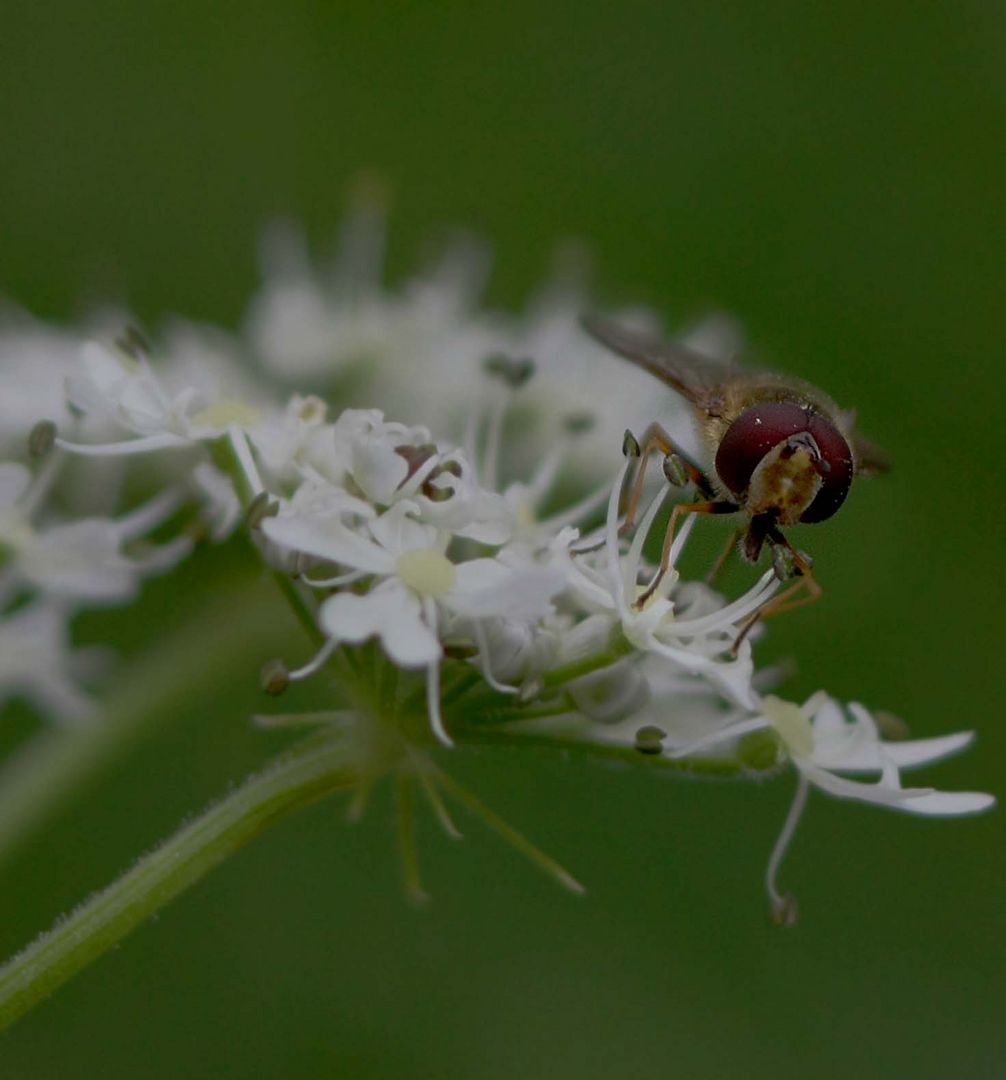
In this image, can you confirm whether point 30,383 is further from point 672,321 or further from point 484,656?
point 672,321

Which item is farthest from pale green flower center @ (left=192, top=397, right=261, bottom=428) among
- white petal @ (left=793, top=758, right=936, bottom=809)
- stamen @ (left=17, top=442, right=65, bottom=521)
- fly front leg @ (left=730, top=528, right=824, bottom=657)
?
white petal @ (left=793, top=758, right=936, bottom=809)

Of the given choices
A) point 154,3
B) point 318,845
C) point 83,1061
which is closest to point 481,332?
point 318,845

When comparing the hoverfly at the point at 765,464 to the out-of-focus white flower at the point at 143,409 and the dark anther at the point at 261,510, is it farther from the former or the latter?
the out-of-focus white flower at the point at 143,409

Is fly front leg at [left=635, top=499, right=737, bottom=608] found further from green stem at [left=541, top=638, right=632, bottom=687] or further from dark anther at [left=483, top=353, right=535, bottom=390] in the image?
dark anther at [left=483, top=353, right=535, bottom=390]

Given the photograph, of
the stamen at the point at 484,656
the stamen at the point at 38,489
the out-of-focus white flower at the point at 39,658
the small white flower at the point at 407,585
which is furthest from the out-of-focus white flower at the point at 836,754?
the out-of-focus white flower at the point at 39,658

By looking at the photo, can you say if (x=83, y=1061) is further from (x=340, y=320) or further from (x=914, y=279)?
(x=914, y=279)

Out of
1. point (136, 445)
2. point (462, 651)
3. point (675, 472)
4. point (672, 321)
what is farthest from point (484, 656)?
point (672, 321)

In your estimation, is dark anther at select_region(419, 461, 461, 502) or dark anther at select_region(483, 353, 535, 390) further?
dark anther at select_region(483, 353, 535, 390)

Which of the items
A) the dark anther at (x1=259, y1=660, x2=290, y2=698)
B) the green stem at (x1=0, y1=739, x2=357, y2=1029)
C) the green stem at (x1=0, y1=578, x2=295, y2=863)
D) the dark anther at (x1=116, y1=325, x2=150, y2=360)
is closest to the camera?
the green stem at (x1=0, y1=739, x2=357, y2=1029)
